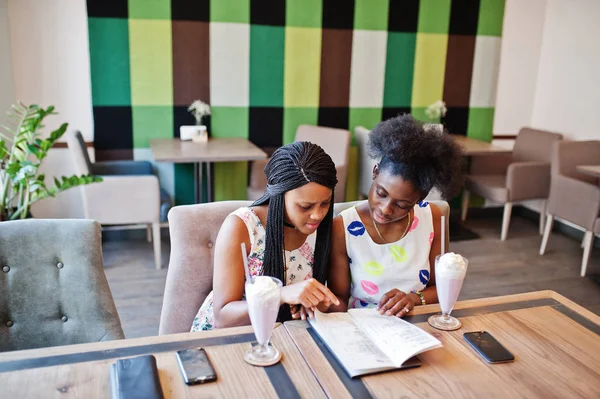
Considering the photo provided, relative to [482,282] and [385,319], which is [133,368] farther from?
[482,282]

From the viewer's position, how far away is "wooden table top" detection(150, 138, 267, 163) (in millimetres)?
3612

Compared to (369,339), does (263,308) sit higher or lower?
higher

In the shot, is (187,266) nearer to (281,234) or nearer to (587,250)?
(281,234)

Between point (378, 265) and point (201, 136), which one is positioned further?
point (201, 136)

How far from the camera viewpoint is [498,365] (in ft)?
4.20

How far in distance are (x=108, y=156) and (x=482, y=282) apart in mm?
2860

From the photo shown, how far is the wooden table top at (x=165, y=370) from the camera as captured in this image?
112 centimetres

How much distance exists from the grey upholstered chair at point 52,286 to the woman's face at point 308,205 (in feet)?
1.94

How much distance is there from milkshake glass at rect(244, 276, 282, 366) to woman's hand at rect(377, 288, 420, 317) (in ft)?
1.16

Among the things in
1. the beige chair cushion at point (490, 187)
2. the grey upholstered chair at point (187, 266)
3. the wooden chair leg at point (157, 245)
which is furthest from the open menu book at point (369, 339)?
the beige chair cushion at point (490, 187)

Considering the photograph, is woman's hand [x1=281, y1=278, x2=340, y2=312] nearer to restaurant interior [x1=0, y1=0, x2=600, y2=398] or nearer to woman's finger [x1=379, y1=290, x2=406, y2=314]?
restaurant interior [x1=0, y1=0, x2=600, y2=398]

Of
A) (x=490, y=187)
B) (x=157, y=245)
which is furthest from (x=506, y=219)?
(x=157, y=245)

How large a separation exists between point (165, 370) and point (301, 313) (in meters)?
0.40

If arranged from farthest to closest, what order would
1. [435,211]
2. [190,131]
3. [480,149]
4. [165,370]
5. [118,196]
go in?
[480,149] < [190,131] < [118,196] < [435,211] < [165,370]
